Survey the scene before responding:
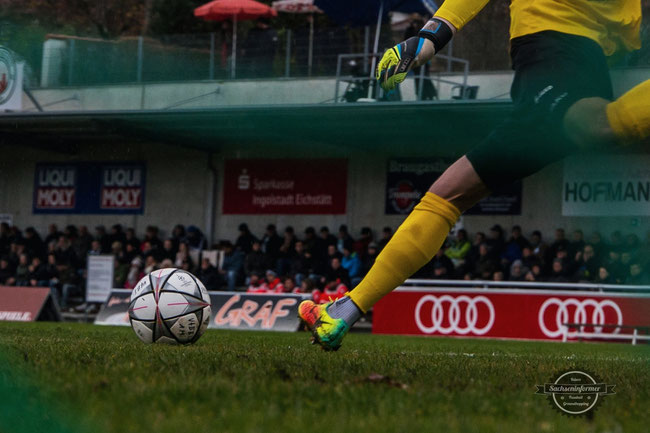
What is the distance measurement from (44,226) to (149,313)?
23396 millimetres

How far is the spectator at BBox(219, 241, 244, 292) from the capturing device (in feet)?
73.7

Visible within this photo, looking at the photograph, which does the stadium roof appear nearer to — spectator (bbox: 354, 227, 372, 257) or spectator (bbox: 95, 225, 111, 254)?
spectator (bbox: 354, 227, 372, 257)

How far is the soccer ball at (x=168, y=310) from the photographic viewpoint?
6.47 meters

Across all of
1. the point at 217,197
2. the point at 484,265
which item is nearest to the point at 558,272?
the point at 484,265

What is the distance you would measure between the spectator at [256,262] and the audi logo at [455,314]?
5.89 meters

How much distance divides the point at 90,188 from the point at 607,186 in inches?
561

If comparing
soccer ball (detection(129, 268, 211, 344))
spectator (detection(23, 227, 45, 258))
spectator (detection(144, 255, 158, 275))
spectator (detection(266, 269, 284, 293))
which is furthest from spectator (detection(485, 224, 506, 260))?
soccer ball (detection(129, 268, 211, 344))

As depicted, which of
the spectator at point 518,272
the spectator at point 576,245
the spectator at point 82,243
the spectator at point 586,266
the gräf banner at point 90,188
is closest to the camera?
the spectator at point 586,266

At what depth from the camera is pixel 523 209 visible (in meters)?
23.3

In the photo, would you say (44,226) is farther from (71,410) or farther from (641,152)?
(71,410)

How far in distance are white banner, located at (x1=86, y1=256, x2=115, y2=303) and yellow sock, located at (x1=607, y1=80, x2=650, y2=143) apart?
19677 millimetres

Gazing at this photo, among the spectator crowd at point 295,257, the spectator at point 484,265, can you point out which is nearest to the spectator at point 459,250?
the spectator crowd at point 295,257

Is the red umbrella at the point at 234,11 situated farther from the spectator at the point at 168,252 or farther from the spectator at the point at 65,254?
the spectator at the point at 65,254

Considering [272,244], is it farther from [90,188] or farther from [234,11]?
[90,188]
